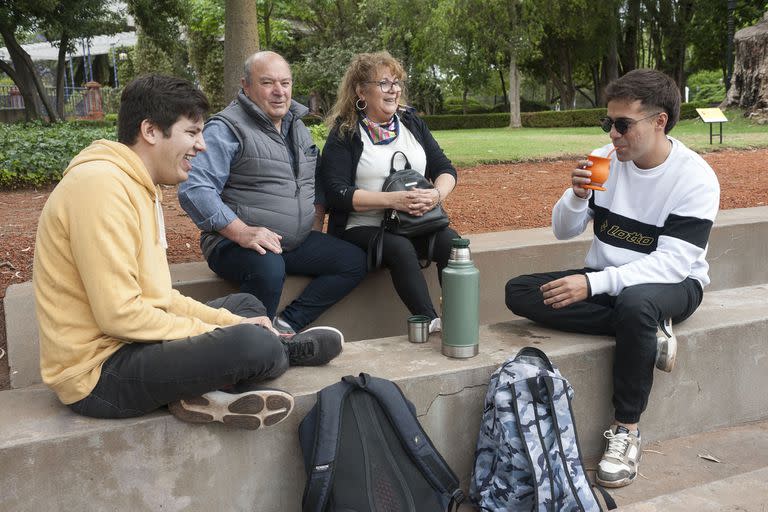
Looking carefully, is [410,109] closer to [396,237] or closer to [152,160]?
[396,237]

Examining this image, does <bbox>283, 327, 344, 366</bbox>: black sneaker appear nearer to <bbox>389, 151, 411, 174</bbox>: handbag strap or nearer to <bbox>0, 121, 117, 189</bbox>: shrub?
<bbox>389, 151, 411, 174</bbox>: handbag strap

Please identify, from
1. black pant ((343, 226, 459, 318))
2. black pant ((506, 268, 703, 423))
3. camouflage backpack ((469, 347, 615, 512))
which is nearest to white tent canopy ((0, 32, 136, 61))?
black pant ((343, 226, 459, 318))

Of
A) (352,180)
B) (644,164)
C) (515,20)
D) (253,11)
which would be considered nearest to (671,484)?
(644,164)

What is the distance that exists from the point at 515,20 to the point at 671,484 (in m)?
27.6

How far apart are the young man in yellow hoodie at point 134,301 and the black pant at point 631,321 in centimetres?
145

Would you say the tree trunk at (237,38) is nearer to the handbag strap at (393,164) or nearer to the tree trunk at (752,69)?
the handbag strap at (393,164)

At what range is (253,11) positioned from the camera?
821 centimetres

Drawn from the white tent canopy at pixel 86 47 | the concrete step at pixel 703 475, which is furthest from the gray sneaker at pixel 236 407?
the white tent canopy at pixel 86 47


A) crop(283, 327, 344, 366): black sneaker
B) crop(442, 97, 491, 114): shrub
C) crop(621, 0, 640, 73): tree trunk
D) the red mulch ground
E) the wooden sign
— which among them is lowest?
crop(283, 327, 344, 366): black sneaker

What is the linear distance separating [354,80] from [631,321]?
2.08 meters

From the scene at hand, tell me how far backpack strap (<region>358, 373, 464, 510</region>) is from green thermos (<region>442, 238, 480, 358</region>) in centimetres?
46

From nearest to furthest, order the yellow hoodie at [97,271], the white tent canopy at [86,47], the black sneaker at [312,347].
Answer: the yellow hoodie at [97,271] < the black sneaker at [312,347] < the white tent canopy at [86,47]

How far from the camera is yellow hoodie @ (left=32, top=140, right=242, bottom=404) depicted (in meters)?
2.43

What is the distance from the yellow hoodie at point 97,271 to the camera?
2.43 meters
